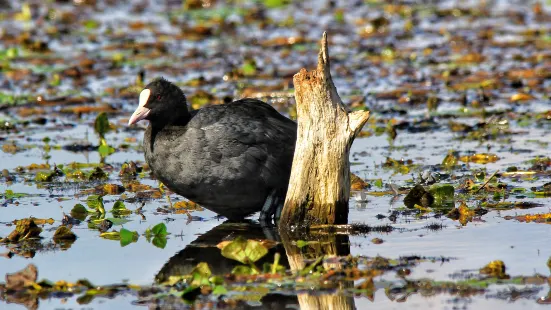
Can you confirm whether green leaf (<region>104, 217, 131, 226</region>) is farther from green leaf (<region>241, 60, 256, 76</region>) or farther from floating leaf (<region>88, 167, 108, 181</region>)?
green leaf (<region>241, 60, 256, 76</region>)

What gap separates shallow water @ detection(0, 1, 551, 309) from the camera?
23.7 feet

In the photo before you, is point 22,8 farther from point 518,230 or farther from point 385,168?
point 518,230

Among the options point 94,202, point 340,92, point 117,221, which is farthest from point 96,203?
point 340,92

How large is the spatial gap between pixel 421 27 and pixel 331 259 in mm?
13244

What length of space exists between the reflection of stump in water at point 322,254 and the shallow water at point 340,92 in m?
0.08

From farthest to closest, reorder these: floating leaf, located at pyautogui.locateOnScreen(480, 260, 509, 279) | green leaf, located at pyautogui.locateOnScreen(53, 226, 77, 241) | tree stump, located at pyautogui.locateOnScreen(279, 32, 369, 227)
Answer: green leaf, located at pyautogui.locateOnScreen(53, 226, 77, 241) < tree stump, located at pyautogui.locateOnScreen(279, 32, 369, 227) < floating leaf, located at pyautogui.locateOnScreen(480, 260, 509, 279)

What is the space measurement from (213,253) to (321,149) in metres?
1.06

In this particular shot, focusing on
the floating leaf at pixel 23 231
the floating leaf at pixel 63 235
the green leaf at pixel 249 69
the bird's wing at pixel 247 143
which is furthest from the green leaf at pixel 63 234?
the green leaf at pixel 249 69

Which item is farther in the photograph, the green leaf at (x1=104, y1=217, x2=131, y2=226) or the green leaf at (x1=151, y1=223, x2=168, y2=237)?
the green leaf at (x1=104, y1=217, x2=131, y2=226)

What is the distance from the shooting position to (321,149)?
7.66 metres

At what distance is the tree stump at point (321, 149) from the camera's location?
24.9ft

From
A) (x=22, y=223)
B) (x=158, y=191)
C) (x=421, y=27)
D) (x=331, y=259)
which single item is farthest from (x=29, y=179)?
(x=421, y=27)

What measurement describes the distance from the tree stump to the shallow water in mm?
384

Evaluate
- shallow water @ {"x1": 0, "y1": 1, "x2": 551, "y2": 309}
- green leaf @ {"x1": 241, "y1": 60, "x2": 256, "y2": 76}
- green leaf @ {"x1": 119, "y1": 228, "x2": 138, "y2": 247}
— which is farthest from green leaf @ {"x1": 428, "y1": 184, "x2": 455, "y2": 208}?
green leaf @ {"x1": 241, "y1": 60, "x2": 256, "y2": 76}
